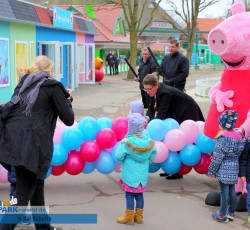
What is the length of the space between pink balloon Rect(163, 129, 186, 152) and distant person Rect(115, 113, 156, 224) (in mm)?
1109

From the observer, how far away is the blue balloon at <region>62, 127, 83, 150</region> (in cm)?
560

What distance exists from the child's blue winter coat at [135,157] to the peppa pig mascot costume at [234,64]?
1171 mm

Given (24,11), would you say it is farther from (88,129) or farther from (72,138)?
(72,138)

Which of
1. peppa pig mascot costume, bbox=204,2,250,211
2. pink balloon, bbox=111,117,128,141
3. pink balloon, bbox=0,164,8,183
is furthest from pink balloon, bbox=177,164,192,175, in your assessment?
pink balloon, bbox=0,164,8,183

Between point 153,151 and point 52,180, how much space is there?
2173mm

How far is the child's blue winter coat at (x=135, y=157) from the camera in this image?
A: 15.3 feet

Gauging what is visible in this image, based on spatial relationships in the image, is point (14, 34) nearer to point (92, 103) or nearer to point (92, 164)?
point (92, 103)

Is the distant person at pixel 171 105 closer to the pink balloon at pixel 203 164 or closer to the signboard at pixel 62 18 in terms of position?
the pink balloon at pixel 203 164

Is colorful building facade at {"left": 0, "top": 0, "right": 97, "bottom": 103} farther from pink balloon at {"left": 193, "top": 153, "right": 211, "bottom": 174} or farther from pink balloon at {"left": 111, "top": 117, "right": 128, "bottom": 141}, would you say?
pink balloon at {"left": 193, "top": 153, "right": 211, "bottom": 174}

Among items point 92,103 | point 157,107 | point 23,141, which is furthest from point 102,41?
point 23,141

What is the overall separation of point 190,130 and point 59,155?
1688 millimetres

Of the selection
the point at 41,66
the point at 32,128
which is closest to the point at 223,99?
the point at 41,66

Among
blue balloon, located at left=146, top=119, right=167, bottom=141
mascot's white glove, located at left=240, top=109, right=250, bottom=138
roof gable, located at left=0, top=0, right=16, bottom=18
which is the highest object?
roof gable, located at left=0, top=0, right=16, bottom=18

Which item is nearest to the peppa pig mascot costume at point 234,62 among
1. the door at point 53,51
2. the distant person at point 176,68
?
the distant person at point 176,68
